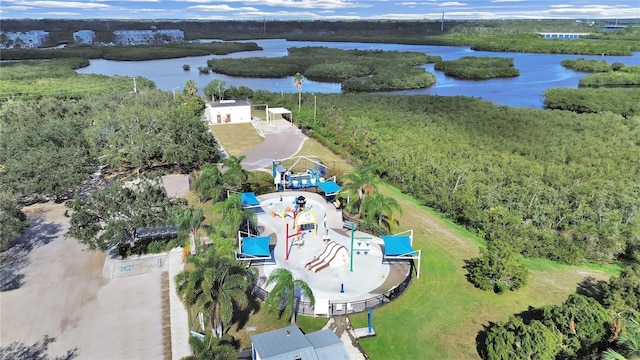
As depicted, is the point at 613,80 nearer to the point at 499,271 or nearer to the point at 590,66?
the point at 590,66

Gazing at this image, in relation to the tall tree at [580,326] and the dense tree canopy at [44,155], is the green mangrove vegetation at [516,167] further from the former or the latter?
the dense tree canopy at [44,155]

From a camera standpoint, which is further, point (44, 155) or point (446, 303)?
point (44, 155)

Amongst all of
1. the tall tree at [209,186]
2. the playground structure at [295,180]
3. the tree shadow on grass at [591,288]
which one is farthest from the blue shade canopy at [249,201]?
the tree shadow on grass at [591,288]

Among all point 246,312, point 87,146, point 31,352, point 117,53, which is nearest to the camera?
point 31,352

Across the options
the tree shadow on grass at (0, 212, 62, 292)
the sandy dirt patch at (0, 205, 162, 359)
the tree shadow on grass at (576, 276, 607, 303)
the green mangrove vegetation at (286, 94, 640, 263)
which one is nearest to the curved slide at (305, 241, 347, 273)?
the sandy dirt patch at (0, 205, 162, 359)

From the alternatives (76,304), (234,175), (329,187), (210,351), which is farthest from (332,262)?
(76,304)

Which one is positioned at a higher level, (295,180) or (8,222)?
(295,180)
